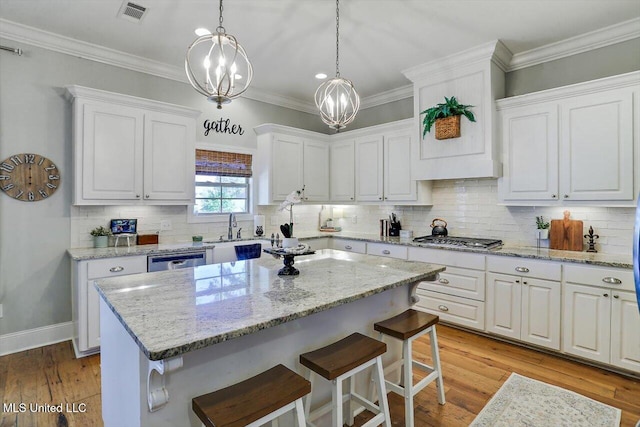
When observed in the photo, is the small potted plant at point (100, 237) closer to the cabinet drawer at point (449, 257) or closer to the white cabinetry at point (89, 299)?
the white cabinetry at point (89, 299)

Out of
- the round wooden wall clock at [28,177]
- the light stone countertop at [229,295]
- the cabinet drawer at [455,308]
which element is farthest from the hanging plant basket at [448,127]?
the round wooden wall clock at [28,177]

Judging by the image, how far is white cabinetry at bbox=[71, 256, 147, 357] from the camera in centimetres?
297

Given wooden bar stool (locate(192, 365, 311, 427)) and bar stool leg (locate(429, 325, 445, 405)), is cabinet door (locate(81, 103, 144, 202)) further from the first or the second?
bar stool leg (locate(429, 325, 445, 405))

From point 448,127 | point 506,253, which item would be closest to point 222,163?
point 448,127

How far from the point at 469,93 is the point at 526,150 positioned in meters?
0.84

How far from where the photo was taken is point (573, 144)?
3074 mm

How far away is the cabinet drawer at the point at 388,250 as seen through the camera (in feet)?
13.1

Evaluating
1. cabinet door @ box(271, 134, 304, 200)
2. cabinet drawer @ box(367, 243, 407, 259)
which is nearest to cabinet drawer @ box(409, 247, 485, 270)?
cabinet drawer @ box(367, 243, 407, 259)

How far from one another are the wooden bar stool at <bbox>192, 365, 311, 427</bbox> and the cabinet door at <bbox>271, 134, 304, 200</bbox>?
3.39 meters

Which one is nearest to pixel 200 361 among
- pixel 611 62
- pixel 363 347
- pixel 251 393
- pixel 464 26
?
pixel 251 393

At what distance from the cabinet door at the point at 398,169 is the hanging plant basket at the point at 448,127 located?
61 centimetres

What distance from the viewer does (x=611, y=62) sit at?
3160 mm

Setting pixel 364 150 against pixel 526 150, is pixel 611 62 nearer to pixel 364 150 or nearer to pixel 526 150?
pixel 526 150

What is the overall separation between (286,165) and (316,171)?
0.56 m
